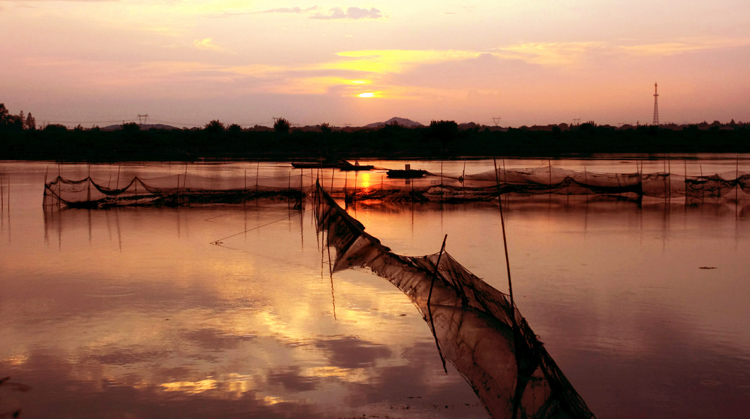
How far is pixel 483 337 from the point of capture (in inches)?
271

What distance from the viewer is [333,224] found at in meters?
13.3

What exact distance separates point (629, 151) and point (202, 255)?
2775 inches

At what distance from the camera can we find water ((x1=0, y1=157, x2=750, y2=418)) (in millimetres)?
6305

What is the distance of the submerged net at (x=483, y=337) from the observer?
515 cm

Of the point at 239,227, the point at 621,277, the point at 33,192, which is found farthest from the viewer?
the point at 33,192

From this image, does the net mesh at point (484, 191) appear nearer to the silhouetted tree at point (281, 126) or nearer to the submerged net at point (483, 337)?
the submerged net at point (483, 337)

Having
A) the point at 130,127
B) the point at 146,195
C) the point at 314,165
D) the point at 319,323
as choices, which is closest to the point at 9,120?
the point at 130,127

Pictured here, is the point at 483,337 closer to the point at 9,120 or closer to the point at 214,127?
the point at 214,127

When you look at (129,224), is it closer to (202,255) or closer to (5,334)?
(202,255)

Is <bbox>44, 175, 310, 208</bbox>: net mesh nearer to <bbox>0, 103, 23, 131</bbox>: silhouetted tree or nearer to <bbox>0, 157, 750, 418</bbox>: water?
<bbox>0, 157, 750, 418</bbox>: water

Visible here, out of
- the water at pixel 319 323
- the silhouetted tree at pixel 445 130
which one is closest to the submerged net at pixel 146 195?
the water at pixel 319 323

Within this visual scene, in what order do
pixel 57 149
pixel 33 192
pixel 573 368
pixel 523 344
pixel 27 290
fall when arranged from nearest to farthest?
pixel 523 344 < pixel 573 368 < pixel 27 290 < pixel 33 192 < pixel 57 149

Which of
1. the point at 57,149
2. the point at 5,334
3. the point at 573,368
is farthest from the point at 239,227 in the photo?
the point at 57,149

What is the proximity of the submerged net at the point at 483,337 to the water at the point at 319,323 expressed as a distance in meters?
0.27
